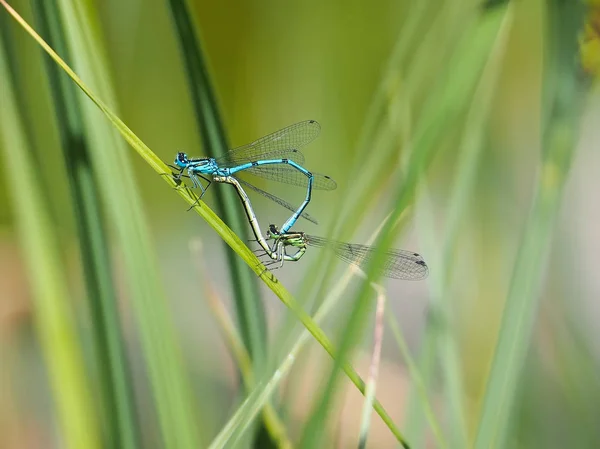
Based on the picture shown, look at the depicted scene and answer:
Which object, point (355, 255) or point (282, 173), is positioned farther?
point (282, 173)

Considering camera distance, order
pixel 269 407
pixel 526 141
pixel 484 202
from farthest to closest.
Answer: pixel 526 141 → pixel 484 202 → pixel 269 407

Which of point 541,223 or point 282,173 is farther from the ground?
point 282,173

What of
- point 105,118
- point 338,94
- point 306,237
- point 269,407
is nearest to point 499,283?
point 306,237

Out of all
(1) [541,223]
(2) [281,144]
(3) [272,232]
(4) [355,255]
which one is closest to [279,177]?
(2) [281,144]

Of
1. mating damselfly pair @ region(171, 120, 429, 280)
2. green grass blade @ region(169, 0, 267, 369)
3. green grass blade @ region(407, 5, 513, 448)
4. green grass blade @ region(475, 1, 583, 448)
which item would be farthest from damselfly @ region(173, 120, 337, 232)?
green grass blade @ region(475, 1, 583, 448)

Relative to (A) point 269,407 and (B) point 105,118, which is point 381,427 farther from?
(B) point 105,118

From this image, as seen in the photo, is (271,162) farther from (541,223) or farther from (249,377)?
(541,223)

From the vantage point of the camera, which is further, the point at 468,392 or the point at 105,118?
the point at 468,392
